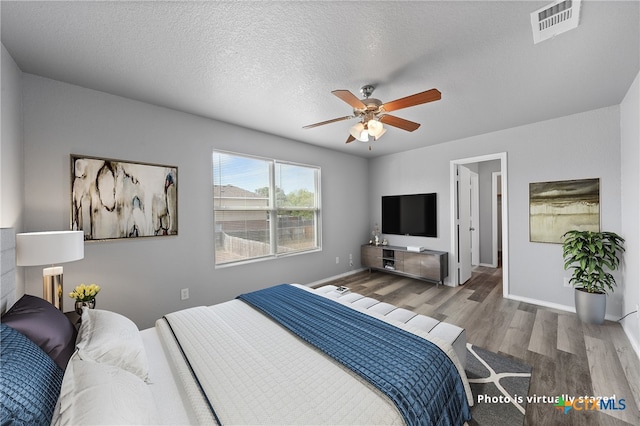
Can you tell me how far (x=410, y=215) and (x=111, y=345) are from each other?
15.1 feet

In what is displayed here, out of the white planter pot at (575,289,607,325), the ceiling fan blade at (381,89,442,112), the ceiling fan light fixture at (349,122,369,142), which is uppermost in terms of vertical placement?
the ceiling fan blade at (381,89,442,112)

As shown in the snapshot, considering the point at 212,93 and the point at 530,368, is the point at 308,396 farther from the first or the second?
the point at 212,93

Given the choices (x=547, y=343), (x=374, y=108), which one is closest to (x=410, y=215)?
(x=547, y=343)

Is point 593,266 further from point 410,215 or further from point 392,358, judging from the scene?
point 392,358

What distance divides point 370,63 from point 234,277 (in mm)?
2964

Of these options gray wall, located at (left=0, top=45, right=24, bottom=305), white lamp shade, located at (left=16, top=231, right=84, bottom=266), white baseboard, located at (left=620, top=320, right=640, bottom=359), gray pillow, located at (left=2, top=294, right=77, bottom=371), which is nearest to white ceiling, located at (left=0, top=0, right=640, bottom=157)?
gray wall, located at (left=0, top=45, right=24, bottom=305)

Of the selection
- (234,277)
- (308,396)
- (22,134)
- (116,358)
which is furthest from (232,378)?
(22,134)

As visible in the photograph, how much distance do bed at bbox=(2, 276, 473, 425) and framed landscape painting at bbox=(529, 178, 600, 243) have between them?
9.78 feet

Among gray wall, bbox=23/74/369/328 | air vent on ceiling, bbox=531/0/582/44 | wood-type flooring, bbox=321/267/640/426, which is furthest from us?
gray wall, bbox=23/74/369/328

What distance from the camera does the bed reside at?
91 cm

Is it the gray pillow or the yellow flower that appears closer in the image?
the gray pillow

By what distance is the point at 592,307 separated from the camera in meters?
2.76

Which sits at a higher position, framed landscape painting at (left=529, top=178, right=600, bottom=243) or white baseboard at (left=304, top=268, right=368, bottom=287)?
framed landscape painting at (left=529, top=178, right=600, bottom=243)

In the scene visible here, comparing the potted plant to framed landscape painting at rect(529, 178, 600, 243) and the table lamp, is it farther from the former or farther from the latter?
the table lamp
